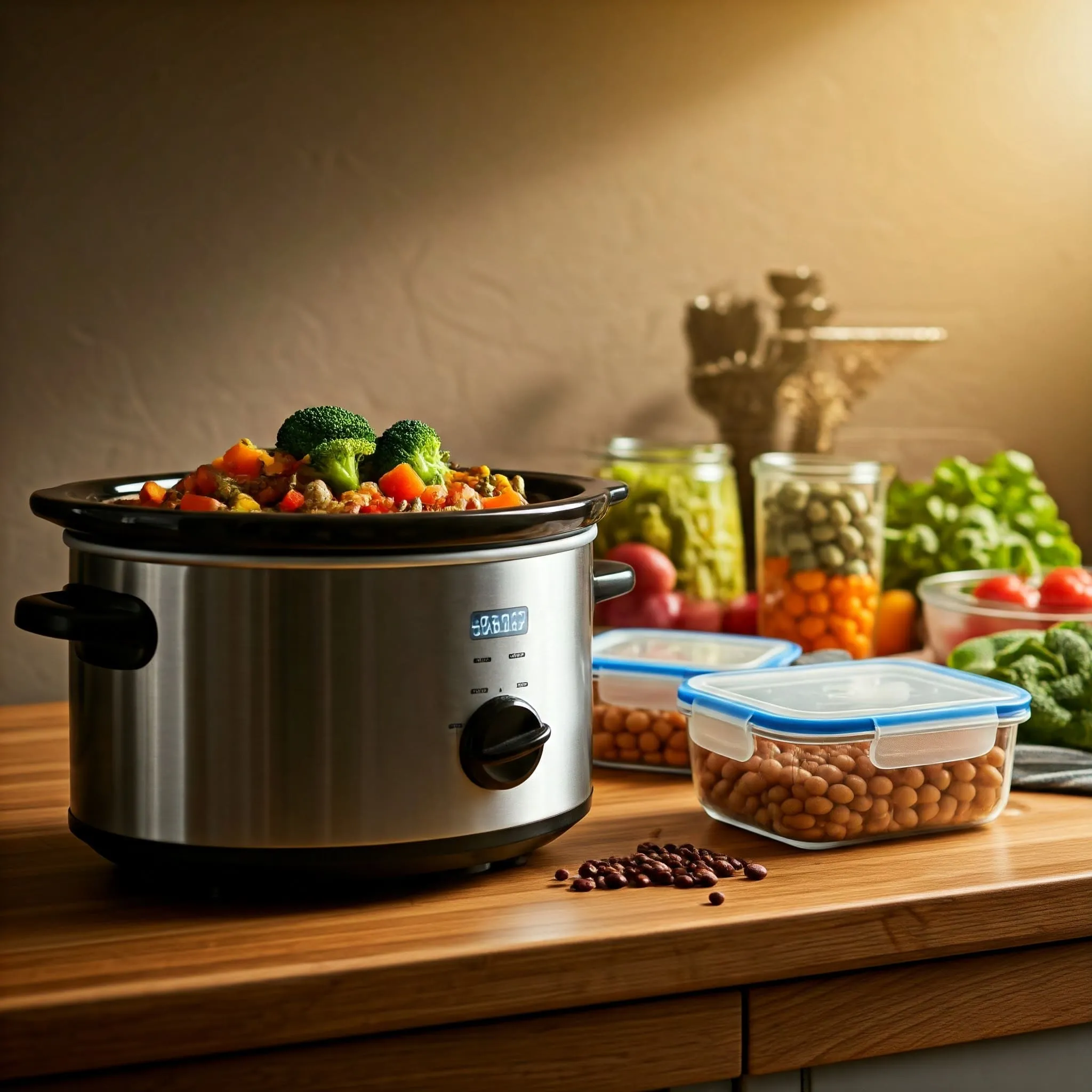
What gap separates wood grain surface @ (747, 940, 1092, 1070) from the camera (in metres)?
0.83

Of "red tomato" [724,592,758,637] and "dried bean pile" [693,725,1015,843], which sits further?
"red tomato" [724,592,758,637]

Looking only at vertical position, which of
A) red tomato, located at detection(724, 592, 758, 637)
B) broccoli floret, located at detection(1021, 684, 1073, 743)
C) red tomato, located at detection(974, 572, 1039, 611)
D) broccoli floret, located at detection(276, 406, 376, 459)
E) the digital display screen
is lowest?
broccoli floret, located at detection(1021, 684, 1073, 743)

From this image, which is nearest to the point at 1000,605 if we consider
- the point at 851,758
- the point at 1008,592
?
the point at 1008,592

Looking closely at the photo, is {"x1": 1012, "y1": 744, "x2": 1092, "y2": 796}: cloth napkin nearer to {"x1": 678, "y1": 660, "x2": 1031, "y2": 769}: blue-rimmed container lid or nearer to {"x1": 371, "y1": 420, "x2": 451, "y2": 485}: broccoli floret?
{"x1": 678, "y1": 660, "x2": 1031, "y2": 769}: blue-rimmed container lid

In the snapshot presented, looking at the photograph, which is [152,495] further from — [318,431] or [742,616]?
[742,616]

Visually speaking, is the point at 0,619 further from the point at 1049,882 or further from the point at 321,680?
the point at 1049,882

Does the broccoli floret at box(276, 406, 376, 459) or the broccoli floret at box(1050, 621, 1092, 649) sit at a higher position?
the broccoli floret at box(276, 406, 376, 459)

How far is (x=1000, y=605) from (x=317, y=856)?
89 cm

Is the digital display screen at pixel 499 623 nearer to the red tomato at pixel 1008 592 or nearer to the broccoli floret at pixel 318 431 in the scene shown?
the broccoli floret at pixel 318 431

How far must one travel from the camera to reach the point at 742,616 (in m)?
1.52

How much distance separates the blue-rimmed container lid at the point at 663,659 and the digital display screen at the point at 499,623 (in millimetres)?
264

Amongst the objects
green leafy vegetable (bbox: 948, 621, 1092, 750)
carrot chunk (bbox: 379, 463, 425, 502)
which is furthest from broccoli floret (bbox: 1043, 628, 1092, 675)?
carrot chunk (bbox: 379, 463, 425, 502)

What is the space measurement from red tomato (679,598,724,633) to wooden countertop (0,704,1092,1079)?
0.52 meters

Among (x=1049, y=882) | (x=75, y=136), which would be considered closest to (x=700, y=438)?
(x=75, y=136)
